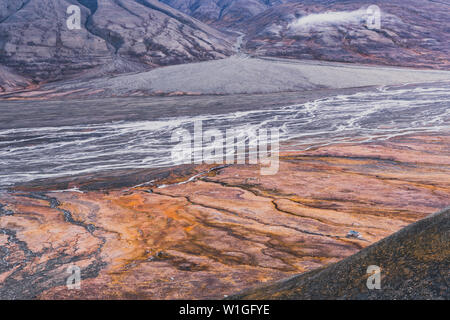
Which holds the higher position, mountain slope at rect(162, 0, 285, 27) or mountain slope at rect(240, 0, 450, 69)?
mountain slope at rect(162, 0, 285, 27)

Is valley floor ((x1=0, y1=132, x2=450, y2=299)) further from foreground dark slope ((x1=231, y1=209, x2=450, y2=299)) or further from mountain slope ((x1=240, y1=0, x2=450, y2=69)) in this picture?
mountain slope ((x1=240, y1=0, x2=450, y2=69))

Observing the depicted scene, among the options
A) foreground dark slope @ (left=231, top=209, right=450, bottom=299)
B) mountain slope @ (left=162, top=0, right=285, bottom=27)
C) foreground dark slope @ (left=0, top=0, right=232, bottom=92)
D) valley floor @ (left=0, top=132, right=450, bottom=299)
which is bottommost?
valley floor @ (left=0, top=132, right=450, bottom=299)

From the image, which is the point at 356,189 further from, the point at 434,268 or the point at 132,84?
the point at 132,84

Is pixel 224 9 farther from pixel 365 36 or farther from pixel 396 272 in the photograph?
pixel 396 272

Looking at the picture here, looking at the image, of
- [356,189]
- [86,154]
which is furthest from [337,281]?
[86,154]

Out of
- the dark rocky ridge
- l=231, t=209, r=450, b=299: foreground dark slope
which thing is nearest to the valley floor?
l=231, t=209, r=450, b=299: foreground dark slope

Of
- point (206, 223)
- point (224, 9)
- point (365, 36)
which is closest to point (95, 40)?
point (365, 36)
